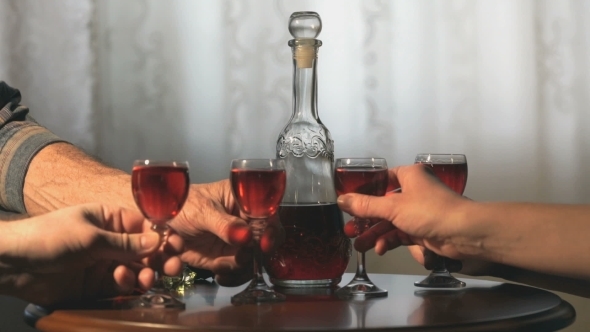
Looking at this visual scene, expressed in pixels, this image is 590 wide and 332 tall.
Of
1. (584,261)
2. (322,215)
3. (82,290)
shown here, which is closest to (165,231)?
(82,290)

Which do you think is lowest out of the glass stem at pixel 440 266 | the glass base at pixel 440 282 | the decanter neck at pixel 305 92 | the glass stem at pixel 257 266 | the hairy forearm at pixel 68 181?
the glass base at pixel 440 282

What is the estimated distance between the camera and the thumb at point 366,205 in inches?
46.7

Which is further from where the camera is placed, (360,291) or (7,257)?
(360,291)

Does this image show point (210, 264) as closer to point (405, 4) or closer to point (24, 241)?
point (24, 241)

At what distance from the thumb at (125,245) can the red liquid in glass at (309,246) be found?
25cm

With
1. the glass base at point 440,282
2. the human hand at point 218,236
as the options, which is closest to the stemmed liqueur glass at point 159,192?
the human hand at point 218,236

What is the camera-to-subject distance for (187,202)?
48.5 inches

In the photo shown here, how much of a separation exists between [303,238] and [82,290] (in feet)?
1.17

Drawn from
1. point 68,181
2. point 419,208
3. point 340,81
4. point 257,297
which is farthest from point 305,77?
point 340,81

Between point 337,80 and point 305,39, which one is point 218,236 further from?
point 337,80

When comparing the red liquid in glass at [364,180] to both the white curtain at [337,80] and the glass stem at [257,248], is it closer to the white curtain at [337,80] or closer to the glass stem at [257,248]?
the glass stem at [257,248]

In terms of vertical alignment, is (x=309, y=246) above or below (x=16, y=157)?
below

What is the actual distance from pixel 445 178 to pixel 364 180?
24 centimetres

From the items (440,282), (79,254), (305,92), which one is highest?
(305,92)
